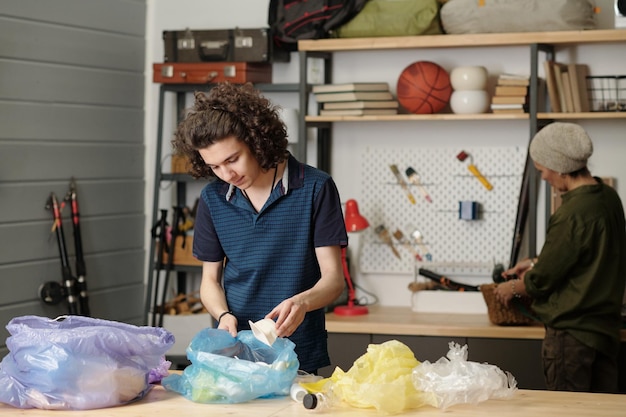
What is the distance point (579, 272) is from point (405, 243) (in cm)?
131

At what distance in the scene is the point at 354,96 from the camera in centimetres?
484

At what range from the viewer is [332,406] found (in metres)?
2.49

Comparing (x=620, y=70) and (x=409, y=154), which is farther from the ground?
(x=620, y=70)

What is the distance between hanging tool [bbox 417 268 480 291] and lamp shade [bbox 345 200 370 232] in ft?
1.25

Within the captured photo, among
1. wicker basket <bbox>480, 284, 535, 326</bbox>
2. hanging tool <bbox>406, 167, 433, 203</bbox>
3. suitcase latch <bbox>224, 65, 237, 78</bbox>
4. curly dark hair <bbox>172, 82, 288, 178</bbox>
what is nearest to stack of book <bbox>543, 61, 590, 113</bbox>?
hanging tool <bbox>406, 167, 433, 203</bbox>

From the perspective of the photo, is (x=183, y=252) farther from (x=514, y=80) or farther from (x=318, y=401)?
(x=318, y=401)

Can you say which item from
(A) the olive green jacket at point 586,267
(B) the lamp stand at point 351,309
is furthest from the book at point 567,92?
(B) the lamp stand at point 351,309

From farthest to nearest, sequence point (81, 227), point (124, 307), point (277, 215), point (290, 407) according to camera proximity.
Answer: point (124, 307), point (81, 227), point (277, 215), point (290, 407)

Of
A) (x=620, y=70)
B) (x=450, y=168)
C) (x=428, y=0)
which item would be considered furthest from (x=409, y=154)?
(x=620, y=70)

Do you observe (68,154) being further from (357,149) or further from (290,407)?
(290,407)

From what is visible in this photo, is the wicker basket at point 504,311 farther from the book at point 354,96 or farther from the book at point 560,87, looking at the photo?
the book at point 354,96

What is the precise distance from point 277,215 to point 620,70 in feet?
8.51

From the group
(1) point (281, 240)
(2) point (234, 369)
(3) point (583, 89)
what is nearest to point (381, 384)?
(2) point (234, 369)

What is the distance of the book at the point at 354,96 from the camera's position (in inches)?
191
